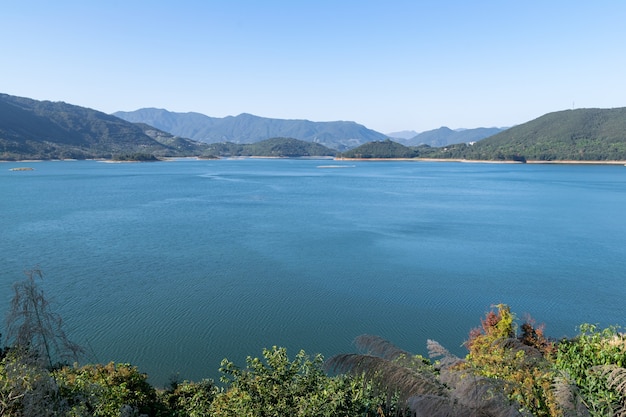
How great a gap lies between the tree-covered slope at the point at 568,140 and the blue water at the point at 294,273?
119353 millimetres

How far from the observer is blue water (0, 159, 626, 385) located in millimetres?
16391

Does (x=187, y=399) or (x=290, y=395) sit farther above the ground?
(x=290, y=395)

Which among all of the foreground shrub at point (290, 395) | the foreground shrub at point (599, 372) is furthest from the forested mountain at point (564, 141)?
the foreground shrub at point (290, 395)

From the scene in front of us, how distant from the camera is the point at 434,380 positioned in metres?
7.01


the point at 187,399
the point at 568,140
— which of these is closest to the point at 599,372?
the point at 187,399

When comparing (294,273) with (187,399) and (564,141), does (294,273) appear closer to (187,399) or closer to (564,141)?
(187,399)

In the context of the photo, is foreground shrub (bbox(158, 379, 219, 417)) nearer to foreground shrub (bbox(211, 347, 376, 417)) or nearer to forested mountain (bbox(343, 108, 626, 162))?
foreground shrub (bbox(211, 347, 376, 417))

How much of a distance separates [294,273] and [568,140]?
6953 inches

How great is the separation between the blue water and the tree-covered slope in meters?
119

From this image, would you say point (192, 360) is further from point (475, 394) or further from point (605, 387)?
point (605, 387)

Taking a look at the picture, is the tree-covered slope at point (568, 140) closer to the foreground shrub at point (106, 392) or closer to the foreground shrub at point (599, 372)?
the foreground shrub at point (599, 372)

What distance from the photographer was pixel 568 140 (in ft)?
540

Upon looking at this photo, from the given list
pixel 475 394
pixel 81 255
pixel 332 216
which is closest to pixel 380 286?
pixel 475 394

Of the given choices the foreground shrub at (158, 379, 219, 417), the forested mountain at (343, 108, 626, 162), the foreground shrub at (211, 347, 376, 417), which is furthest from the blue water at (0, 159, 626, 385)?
the forested mountain at (343, 108, 626, 162)
